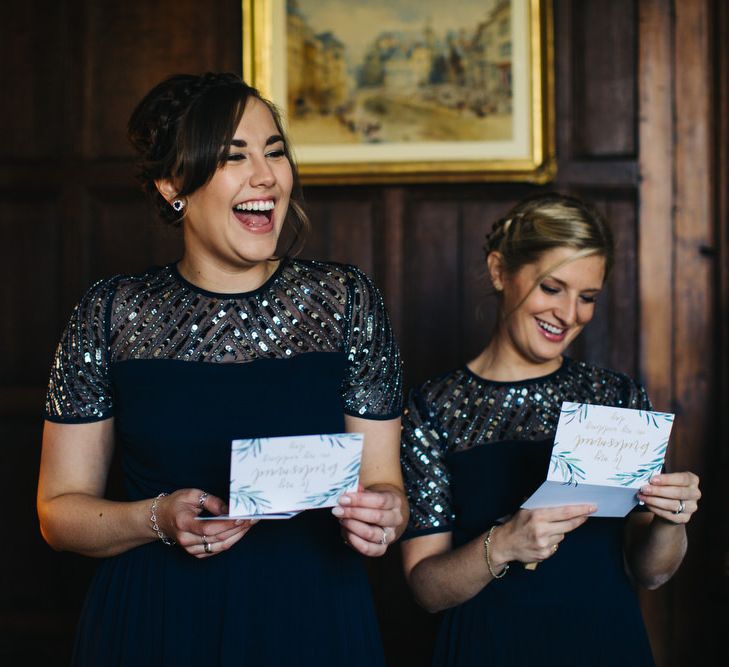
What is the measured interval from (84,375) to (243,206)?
1.51 feet

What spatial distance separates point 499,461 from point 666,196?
5.25ft

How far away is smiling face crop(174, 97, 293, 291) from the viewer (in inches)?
69.1

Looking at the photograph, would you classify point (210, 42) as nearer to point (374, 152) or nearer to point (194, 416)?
point (374, 152)

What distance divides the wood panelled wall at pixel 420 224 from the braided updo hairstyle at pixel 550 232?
105cm

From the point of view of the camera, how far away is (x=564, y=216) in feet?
6.78

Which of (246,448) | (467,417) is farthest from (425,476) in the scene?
(246,448)

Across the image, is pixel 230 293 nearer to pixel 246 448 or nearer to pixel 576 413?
pixel 246 448

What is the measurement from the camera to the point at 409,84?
3.20 meters

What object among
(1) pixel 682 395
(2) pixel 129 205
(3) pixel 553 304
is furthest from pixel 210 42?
(1) pixel 682 395

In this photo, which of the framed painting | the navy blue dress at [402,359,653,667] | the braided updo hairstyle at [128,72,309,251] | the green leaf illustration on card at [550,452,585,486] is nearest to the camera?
the green leaf illustration on card at [550,452,585,486]

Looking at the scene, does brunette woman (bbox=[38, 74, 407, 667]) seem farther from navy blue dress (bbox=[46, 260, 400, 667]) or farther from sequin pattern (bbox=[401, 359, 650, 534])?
sequin pattern (bbox=[401, 359, 650, 534])

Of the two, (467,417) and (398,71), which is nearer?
(467,417)

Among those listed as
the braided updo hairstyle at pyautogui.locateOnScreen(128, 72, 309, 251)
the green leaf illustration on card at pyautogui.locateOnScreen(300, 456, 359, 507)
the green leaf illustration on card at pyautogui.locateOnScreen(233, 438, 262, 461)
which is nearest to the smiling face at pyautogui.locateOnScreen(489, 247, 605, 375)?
the braided updo hairstyle at pyautogui.locateOnScreen(128, 72, 309, 251)

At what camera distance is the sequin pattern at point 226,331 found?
177cm
